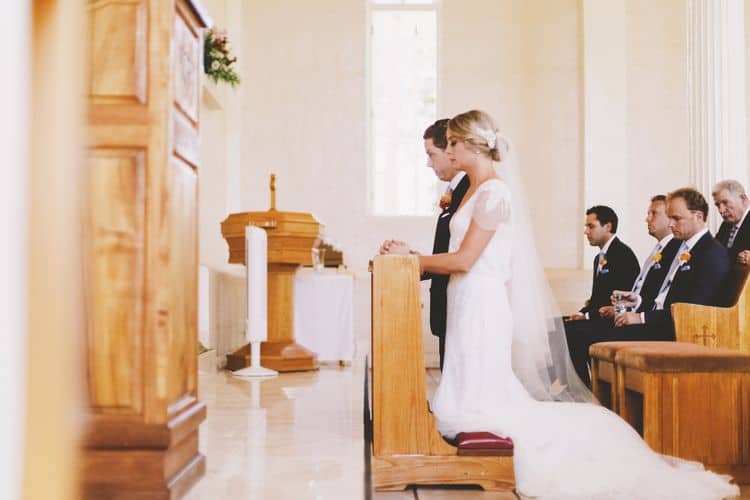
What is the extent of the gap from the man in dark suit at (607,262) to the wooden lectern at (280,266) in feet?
7.04

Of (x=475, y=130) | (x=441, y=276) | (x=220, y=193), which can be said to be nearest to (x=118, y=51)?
(x=475, y=130)

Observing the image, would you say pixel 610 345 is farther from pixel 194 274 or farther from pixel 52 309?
pixel 52 309

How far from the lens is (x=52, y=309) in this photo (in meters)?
0.57

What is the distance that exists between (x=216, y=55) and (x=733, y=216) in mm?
4606

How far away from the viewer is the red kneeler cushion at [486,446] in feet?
11.0

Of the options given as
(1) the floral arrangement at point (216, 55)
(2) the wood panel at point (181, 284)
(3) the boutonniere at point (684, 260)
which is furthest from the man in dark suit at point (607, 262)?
(2) the wood panel at point (181, 284)

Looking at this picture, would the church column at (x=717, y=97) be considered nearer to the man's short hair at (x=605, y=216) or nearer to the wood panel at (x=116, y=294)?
the man's short hair at (x=605, y=216)

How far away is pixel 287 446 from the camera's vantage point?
3619 millimetres

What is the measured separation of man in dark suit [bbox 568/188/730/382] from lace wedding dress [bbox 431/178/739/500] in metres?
1.59

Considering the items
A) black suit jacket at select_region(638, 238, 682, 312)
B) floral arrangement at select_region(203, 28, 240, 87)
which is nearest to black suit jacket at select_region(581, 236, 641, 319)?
black suit jacket at select_region(638, 238, 682, 312)

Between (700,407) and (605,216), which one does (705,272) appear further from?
(605,216)

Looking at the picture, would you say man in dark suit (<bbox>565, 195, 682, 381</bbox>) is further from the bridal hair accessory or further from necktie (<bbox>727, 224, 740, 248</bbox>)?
the bridal hair accessory

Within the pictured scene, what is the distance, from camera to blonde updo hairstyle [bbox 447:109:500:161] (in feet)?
12.3

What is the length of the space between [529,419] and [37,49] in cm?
310
